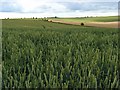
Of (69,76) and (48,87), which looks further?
(69,76)

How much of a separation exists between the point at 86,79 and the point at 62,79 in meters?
0.31

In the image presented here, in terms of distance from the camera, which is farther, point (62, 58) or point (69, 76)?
point (62, 58)

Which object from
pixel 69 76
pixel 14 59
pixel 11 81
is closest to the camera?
pixel 11 81

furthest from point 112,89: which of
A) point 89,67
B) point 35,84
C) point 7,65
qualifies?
point 7,65

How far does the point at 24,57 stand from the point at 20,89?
5.22 feet

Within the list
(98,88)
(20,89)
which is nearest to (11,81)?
(20,89)

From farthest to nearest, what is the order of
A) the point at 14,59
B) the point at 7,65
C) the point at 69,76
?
1. the point at 14,59
2. the point at 7,65
3. the point at 69,76

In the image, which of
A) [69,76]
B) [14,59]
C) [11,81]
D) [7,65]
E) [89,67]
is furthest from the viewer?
[14,59]

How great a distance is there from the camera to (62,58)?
4.29 metres

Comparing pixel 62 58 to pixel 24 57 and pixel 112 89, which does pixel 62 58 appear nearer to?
pixel 24 57

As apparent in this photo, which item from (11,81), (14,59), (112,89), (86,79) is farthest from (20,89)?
(14,59)

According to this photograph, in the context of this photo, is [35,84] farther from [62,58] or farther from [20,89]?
[62,58]

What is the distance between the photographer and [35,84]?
3027mm

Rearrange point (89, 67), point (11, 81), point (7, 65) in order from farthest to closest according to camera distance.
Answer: point (7, 65) < point (89, 67) < point (11, 81)
